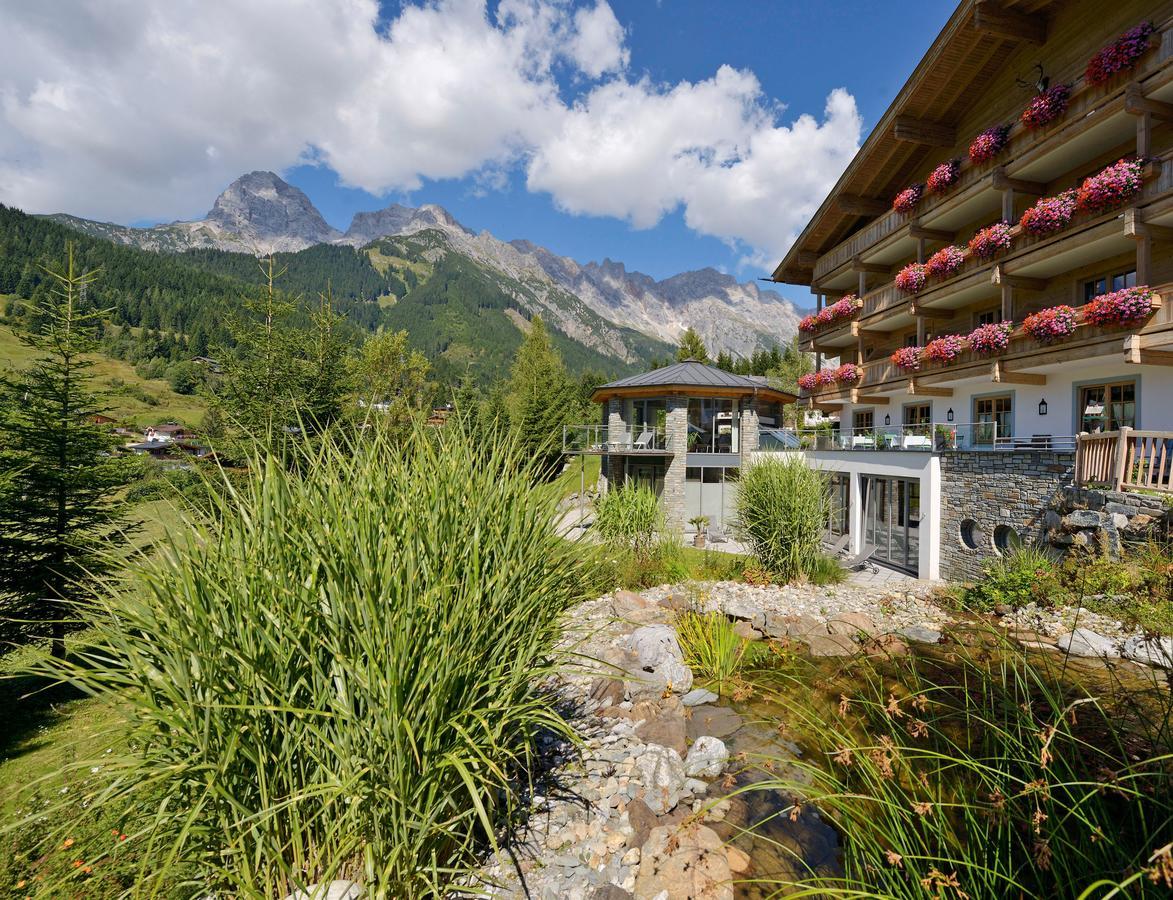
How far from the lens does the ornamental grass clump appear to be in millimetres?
2100

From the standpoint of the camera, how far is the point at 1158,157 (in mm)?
9945

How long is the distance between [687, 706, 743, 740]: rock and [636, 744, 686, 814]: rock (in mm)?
669

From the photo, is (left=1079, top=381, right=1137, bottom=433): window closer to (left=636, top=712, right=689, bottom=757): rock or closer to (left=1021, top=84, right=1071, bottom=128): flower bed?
(left=1021, top=84, right=1071, bottom=128): flower bed

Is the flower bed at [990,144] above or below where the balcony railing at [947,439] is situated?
above

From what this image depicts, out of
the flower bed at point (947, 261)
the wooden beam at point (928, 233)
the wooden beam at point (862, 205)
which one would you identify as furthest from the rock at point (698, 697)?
the wooden beam at point (862, 205)

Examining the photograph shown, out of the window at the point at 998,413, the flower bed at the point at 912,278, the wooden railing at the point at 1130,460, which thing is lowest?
the wooden railing at the point at 1130,460

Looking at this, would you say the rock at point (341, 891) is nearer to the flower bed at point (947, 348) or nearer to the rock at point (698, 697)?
the rock at point (698, 697)

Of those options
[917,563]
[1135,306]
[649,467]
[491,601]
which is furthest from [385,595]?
[649,467]

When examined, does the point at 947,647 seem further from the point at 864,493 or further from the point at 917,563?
the point at 864,493

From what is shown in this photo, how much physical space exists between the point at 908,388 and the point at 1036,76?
26.2 ft

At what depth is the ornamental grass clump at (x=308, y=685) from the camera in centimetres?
210

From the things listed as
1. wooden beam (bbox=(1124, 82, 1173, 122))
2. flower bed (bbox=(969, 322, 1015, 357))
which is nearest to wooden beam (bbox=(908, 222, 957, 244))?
flower bed (bbox=(969, 322, 1015, 357))

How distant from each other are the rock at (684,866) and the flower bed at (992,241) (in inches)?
596

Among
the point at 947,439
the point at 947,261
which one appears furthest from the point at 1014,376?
the point at 947,261
